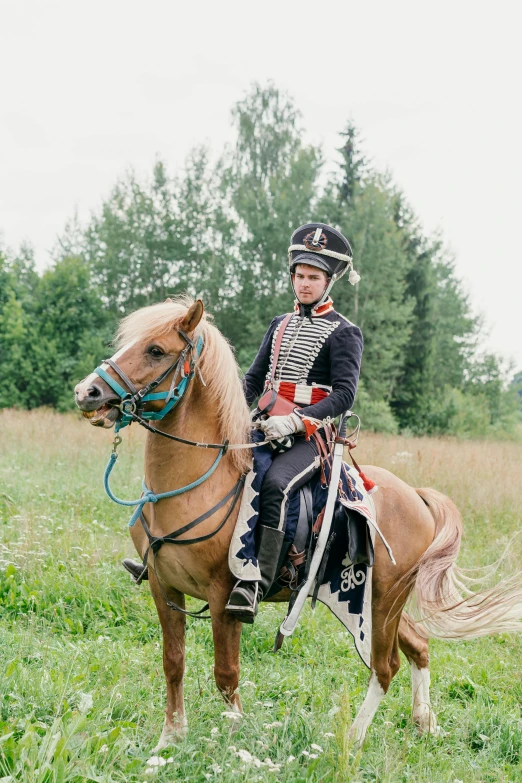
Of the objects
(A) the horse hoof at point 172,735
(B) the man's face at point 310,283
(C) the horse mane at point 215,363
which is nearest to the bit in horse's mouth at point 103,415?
(C) the horse mane at point 215,363

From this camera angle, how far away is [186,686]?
416 cm

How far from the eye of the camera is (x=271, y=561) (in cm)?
332

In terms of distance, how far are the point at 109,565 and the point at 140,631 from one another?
40.2 inches

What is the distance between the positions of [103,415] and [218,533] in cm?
87

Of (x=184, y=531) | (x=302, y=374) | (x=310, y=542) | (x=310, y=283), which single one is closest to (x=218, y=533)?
(x=184, y=531)

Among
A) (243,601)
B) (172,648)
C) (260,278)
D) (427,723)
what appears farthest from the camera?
(260,278)

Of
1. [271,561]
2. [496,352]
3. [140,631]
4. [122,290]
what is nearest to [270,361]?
[271,561]

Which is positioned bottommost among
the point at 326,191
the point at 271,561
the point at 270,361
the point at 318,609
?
the point at 318,609

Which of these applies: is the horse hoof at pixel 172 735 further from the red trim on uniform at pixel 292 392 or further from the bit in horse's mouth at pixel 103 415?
the red trim on uniform at pixel 292 392

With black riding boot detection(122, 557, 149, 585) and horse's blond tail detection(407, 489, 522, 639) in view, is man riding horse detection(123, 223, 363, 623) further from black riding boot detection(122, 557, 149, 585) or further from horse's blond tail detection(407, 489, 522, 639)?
horse's blond tail detection(407, 489, 522, 639)

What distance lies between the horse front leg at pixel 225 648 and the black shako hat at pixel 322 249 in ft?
6.49

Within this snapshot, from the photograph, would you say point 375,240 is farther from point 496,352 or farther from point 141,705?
point 141,705

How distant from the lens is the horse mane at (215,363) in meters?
3.19

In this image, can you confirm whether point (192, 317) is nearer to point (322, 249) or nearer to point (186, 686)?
point (322, 249)
